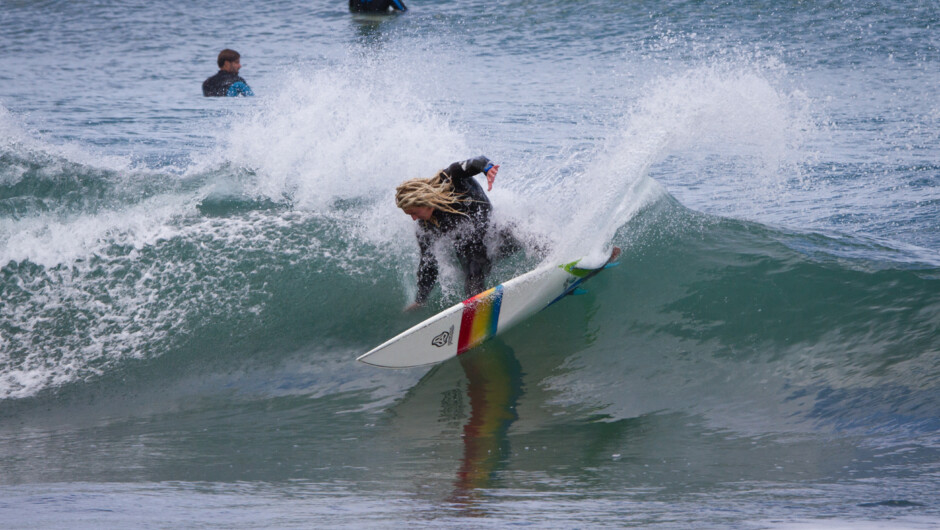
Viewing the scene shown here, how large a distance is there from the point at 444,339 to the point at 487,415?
Answer: 66 centimetres

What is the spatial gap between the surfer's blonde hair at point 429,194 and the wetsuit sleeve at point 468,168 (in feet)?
0.22

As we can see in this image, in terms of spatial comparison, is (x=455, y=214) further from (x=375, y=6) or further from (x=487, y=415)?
(x=375, y=6)

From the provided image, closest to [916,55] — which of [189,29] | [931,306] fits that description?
[931,306]

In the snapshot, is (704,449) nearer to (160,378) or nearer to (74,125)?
(160,378)

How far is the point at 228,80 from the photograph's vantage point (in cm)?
1222

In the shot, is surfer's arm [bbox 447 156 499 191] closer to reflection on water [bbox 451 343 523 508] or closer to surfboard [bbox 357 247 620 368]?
surfboard [bbox 357 247 620 368]

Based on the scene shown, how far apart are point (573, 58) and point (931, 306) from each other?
12.8m

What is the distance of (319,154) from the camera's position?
8.07 metres

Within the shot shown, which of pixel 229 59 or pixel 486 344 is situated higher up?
pixel 229 59

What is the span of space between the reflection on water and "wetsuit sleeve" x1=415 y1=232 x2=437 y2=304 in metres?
0.58

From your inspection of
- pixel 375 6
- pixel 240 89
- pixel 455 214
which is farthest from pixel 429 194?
pixel 375 6

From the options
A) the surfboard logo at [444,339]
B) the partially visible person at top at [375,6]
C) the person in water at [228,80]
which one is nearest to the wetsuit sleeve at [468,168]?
the surfboard logo at [444,339]

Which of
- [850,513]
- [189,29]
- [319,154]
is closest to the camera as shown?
[850,513]

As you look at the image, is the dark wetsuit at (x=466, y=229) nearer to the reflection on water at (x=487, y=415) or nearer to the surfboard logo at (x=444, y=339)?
the surfboard logo at (x=444, y=339)
